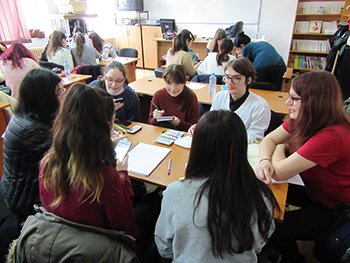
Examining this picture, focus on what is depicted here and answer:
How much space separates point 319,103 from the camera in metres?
1.32

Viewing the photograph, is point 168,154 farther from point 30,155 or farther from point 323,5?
point 323,5

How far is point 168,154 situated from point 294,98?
81 cm

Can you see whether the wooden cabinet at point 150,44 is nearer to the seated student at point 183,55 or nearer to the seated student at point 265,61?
the seated student at point 183,55

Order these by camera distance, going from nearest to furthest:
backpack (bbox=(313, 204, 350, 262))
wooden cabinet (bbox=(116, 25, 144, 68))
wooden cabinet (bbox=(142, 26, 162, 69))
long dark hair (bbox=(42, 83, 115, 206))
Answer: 1. long dark hair (bbox=(42, 83, 115, 206))
2. backpack (bbox=(313, 204, 350, 262))
3. wooden cabinet (bbox=(142, 26, 162, 69))
4. wooden cabinet (bbox=(116, 25, 144, 68))

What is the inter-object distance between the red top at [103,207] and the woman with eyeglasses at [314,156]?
74 cm

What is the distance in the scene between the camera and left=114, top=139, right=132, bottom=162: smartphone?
5.32 ft

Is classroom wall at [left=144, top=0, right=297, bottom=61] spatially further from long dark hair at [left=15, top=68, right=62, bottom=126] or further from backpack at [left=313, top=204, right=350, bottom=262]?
long dark hair at [left=15, top=68, right=62, bottom=126]

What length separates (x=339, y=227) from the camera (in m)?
1.25

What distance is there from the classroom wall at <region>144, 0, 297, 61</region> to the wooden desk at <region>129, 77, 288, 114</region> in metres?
3.72

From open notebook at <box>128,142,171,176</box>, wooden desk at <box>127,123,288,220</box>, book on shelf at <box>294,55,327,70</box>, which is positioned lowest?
book on shelf at <box>294,55,327,70</box>

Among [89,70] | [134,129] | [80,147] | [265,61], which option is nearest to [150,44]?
[89,70]

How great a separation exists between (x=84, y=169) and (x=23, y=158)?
58 centimetres

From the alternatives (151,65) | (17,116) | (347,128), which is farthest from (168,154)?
(151,65)

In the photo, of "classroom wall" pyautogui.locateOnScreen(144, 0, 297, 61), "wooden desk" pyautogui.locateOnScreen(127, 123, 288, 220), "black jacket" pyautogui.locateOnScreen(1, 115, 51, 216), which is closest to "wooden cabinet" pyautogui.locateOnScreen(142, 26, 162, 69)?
"classroom wall" pyautogui.locateOnScreen(144, 0, 297, 61)
